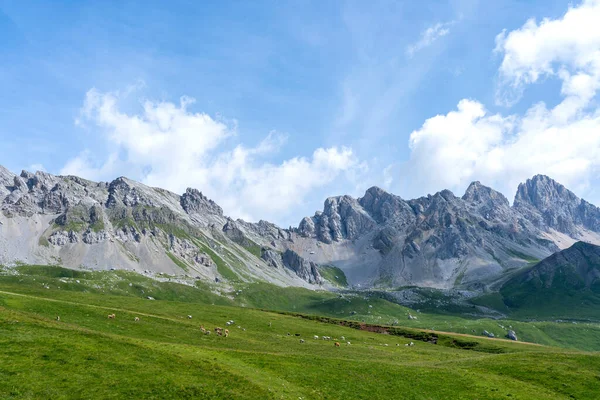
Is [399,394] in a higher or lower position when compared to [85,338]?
lower

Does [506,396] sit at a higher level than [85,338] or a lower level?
lower

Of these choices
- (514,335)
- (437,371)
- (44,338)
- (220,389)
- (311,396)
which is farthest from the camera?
(514,335)

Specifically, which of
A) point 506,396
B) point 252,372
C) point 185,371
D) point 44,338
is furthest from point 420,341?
point 44,338

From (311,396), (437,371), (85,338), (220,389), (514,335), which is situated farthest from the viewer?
(514,335)

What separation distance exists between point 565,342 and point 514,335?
2011 cm

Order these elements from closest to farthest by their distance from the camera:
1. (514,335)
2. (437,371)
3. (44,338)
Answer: (44,338) < (437,371) < (514,335)

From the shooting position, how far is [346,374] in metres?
48.8

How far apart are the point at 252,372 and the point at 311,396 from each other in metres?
7.72

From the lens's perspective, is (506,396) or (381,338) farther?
(381,338)

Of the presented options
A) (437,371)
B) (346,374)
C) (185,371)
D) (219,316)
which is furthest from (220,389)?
(219,316)

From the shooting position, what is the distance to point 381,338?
357 ft

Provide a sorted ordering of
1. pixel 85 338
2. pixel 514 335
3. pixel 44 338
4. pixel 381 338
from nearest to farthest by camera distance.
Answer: pixel 44 338 → pixel 85 338 → pixel 381 338 → pixel 514 335

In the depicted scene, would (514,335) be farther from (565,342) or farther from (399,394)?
(399,394)

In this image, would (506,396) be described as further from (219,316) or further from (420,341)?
(219,316)
